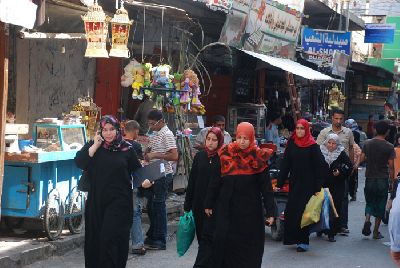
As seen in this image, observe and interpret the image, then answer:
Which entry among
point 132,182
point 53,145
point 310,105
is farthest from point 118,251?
point 310,105

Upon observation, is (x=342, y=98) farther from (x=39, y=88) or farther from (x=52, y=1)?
(x=52, y=1)

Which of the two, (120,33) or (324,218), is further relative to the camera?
(324,218)

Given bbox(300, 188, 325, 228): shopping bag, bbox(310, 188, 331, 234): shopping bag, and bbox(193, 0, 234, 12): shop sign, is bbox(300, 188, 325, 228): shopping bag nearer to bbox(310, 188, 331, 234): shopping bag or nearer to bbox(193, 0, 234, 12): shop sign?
bbox(310, 188, 331, 234): shopping bag

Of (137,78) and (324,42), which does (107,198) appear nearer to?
(137,78)

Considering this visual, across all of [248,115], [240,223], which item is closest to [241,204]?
[240,223]

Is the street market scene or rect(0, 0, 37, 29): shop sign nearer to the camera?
rect(0, 0, 37, 29): shop sign

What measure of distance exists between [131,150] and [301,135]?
128 inches

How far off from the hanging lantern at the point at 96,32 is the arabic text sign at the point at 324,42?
11210 mm

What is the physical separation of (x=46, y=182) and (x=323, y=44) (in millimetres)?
12714

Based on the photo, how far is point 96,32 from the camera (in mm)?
9016

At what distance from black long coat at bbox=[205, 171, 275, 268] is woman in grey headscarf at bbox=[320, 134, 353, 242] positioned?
342 cm

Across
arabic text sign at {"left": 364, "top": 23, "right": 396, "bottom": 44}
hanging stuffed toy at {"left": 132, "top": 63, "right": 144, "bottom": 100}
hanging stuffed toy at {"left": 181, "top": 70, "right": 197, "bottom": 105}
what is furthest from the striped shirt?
arabic text sign at {"left": 364, "top": 23, "right": 396, "bottom": 44}

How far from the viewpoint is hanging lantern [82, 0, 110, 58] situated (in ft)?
29.3

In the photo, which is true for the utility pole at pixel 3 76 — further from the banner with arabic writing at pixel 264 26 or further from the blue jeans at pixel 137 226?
the banner with arabic writing at pixel 264 26
